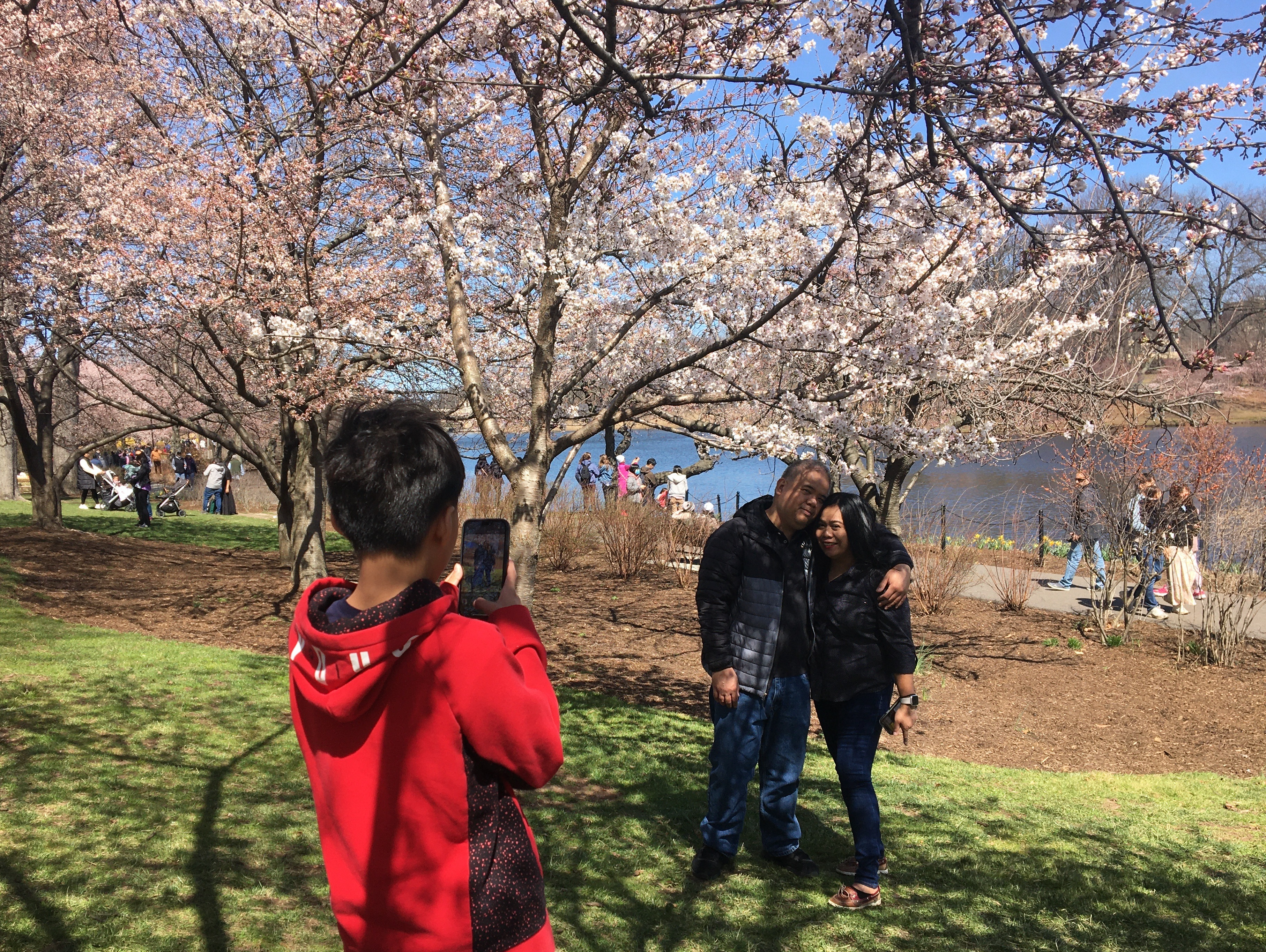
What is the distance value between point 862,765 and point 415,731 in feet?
8.70

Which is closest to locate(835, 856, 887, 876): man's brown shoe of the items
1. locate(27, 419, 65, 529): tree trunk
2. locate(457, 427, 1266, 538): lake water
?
locate(457, 427, 1266, 538): lake water

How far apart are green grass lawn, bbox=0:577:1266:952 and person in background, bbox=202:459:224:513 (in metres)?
19.2

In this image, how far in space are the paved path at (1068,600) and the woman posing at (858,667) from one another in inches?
294

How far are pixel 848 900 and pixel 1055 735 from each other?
4.51 meters

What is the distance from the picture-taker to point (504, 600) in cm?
164

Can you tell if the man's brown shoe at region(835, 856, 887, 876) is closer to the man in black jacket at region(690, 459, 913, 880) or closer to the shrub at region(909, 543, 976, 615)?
the man in black jacket at region(690, 459, 913, 880)

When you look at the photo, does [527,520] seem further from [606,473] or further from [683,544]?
[606,473]

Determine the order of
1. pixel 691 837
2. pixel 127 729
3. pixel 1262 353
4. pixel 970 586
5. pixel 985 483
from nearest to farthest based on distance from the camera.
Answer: pixel 691 837
pixel 127 729
pixel 970 586
pixel 1262 353
pixel 985 483

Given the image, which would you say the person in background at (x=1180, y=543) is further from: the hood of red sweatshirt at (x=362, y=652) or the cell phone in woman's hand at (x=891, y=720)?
the hood of red sweatshirt at (x=362, y=652)

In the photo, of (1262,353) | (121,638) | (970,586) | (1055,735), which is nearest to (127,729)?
(121,638)

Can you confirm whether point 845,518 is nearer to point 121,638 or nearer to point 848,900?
point 848,900

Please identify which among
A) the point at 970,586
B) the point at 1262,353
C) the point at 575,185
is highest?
the point at 1262,353

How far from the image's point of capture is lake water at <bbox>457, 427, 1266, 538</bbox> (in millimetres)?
14859

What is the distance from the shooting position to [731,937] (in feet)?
10.9
